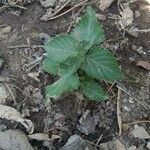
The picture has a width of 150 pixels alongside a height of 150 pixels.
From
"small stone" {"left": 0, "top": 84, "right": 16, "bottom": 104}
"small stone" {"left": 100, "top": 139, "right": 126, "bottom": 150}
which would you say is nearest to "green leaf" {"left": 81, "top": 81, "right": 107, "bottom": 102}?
"small stone" {"left": 100, "top": 139, "right": 126, "bottom": 150}

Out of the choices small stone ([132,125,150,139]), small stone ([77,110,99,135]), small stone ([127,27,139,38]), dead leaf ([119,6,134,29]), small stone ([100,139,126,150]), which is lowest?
small stone ([132,125,150,139])

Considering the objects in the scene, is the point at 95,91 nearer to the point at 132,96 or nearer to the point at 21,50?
the point at 132,96

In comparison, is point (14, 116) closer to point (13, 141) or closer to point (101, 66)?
point (13, 141)

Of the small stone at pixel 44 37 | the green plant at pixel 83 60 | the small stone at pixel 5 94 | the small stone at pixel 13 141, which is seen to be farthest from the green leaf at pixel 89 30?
the small stone at pixel 13 141

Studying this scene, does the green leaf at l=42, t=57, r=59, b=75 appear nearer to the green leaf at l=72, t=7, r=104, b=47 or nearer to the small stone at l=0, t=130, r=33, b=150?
the green leaf at l=72, t=7, r=104, b=47

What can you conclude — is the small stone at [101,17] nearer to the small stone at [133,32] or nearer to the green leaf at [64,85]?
the small stone at [133,32]

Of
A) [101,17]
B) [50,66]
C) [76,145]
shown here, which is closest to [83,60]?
[50,66]
